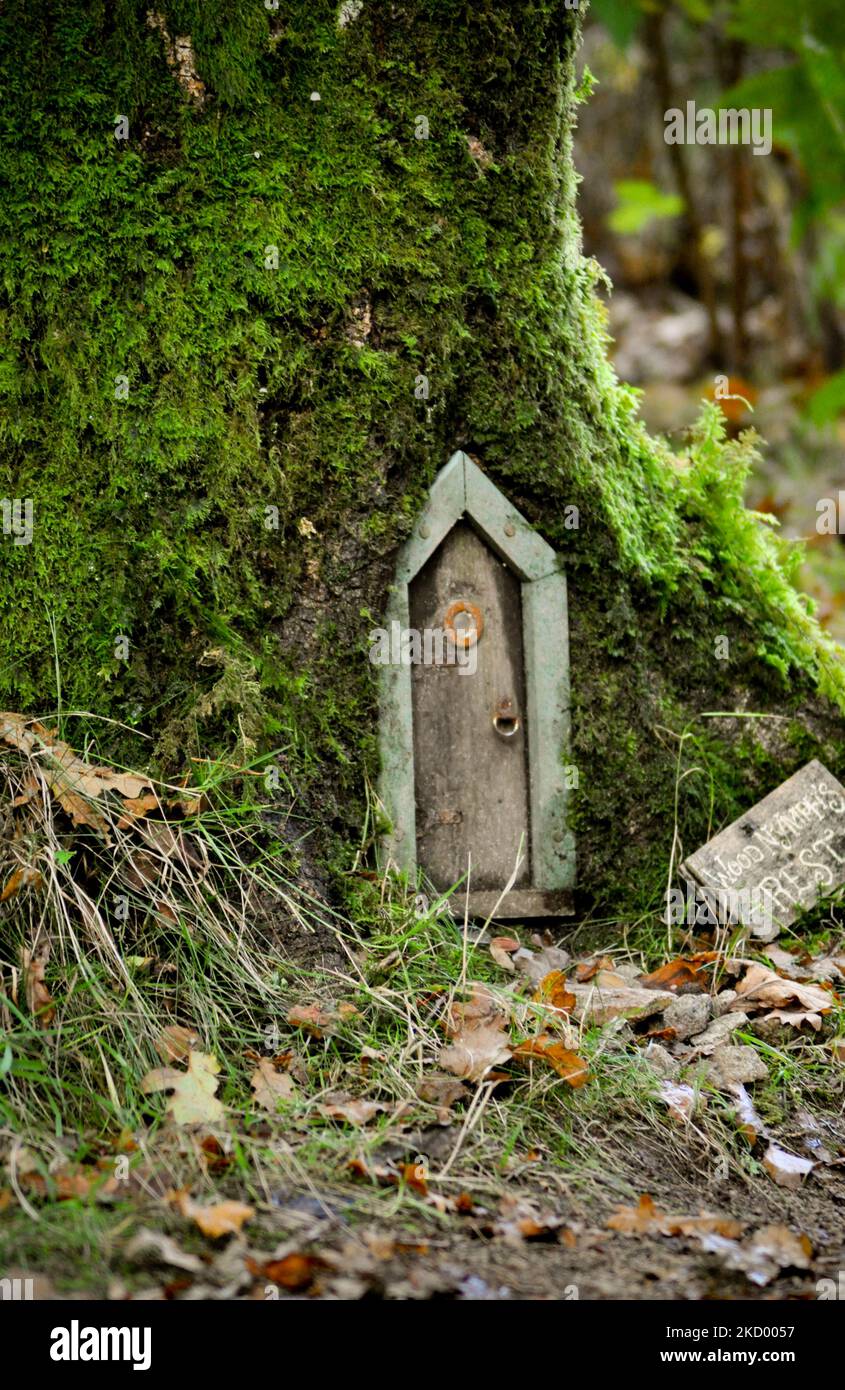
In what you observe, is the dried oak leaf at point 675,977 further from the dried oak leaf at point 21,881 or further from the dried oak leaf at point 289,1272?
the dried oak leaf at point 21,881

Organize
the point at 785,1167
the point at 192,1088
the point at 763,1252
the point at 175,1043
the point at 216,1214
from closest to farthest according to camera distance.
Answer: the point at 216,1214 → the point at 763,1252 → the point at 192,1088 → the point at 175,1043 → the point at 785,1167

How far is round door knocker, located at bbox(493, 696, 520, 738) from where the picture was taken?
360 centimetres

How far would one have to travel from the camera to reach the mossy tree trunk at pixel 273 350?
3.19 metres

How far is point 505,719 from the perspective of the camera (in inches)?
142

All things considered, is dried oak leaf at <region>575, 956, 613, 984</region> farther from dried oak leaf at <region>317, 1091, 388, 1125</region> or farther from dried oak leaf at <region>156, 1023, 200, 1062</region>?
dried oak leaf at <region>156, 1023, 200, 1062</region>

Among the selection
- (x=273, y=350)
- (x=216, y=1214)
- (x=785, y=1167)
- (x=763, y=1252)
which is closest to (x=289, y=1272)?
(x=216, y=1214)

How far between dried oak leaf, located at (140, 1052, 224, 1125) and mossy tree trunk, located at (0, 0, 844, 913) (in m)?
0.82

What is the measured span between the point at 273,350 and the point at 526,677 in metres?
1.24

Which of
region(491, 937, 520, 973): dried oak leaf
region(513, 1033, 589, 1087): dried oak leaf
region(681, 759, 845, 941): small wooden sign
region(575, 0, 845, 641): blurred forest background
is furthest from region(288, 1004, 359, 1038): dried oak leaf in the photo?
region(575, 0, 845, 641): blurred forest background

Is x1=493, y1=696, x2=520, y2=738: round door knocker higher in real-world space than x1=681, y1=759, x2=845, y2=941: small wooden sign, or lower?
higher

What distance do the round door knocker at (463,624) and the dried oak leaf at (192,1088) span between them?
151 cm

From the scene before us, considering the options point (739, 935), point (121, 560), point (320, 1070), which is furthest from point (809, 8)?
point (320, 1070)

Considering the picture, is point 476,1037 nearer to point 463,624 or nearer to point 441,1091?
point 441,1091

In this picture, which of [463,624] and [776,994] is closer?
[776,994]
